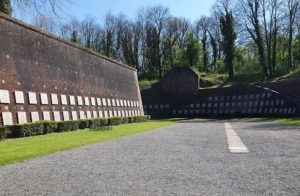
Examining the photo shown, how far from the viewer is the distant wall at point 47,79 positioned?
1723 centimetres

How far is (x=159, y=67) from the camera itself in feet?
213

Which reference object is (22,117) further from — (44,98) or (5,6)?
(5,6)

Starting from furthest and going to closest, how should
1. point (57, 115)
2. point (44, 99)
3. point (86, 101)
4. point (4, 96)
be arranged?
point (86, 101) < point (57, 115) < point (44, 99) < point (4, 96)

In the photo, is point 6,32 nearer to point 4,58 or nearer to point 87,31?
point 4,58

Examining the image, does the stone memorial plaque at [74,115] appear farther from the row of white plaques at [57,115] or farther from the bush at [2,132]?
the bush at [2,132]

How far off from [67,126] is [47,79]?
11.8 feet

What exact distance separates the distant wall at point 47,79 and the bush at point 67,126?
1339mm

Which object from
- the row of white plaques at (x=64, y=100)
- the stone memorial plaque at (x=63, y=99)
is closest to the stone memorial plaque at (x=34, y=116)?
the row of white plaques at (x=64, y=100)

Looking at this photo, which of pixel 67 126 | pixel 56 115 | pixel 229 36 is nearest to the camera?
pixel 67 126

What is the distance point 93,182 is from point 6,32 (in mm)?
14358

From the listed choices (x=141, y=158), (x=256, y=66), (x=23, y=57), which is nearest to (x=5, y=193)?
(x=141, y=158)

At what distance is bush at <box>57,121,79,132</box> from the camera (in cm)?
1820

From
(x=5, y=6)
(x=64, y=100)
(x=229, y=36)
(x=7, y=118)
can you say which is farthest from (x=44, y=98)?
(x=229, y=36)

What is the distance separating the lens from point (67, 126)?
1884 centimetres
